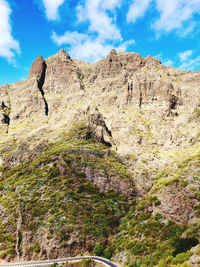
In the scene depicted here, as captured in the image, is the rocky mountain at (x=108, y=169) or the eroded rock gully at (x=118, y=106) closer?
the rocky mountain at (x=108, y=169)

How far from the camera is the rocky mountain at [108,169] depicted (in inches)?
1310

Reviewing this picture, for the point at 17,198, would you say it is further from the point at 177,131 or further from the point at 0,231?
the point at 177,131

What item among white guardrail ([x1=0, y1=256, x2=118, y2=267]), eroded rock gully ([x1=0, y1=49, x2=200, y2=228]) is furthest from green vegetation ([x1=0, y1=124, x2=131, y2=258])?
eroded rock gully ([x1=0, y1=49, x2=200, y2=228])

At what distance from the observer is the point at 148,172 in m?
48.9

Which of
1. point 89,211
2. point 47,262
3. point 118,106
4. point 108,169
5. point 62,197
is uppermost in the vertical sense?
point 118,106

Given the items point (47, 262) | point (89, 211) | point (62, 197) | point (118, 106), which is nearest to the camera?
point (47, 262)

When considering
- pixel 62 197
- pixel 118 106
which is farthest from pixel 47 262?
pixel 118 106

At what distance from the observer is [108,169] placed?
48.9 meters

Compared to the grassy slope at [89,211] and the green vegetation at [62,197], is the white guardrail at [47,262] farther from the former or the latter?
the green vegetation at [62,197]

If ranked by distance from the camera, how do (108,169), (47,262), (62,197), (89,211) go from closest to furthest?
(47,262) < (89,211) < (62,197) < (108,169)

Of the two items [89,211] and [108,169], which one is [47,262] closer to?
[89,211]

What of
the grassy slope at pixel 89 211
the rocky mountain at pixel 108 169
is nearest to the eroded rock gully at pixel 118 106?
the rocky mountain at pixel 108 169

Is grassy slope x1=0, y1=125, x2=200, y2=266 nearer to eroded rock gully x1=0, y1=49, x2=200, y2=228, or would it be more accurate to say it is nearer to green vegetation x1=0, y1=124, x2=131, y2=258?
green vegetation x1=0, y1=124, x2=131, y2=258

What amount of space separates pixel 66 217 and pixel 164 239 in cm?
1869
